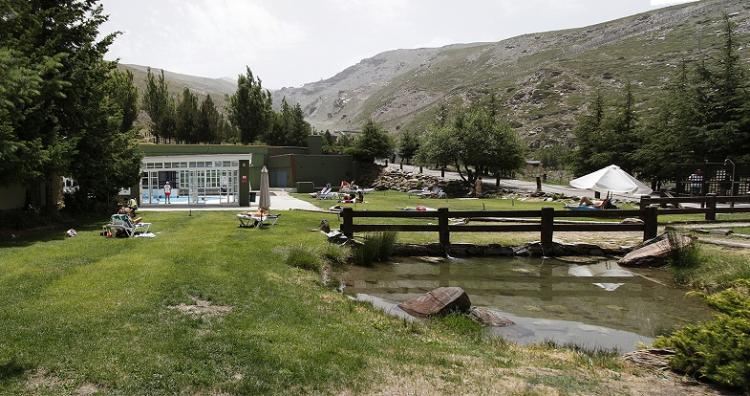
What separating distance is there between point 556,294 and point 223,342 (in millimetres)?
7006

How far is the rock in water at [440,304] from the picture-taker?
7648 millimetres

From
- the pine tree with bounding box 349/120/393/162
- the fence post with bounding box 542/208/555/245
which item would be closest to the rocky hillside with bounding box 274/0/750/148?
the pine tree with bounding box 349/120/393/162

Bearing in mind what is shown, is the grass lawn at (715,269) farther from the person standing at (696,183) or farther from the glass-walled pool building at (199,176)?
the glass-walled pool building at (199,176)

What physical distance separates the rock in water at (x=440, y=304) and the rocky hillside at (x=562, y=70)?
191 ft

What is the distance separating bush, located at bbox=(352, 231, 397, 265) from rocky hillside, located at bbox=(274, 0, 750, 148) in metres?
55.4

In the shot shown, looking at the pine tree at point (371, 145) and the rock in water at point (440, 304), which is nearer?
the rock in water at point (440, 304)

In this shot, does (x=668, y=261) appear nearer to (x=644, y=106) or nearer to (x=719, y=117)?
(x=719, y=117)

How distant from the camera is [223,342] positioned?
5352 mm

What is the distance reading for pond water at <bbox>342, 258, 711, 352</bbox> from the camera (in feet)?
24.6

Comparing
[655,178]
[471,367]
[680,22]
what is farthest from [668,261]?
[680,22]

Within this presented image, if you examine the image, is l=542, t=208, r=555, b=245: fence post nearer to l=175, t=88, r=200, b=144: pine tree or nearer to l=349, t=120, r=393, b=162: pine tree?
l=349, t=120, r=393, b=162: pine tree

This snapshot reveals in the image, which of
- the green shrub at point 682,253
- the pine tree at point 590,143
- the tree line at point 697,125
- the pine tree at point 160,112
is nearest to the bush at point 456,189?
the pine tree at point 590,143

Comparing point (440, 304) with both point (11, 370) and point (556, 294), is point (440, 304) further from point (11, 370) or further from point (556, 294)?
point (11, 370)

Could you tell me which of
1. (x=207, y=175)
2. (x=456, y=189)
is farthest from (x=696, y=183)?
(x=207, y=175)
